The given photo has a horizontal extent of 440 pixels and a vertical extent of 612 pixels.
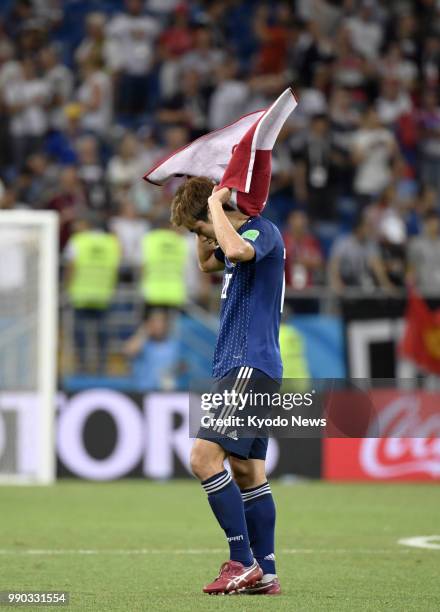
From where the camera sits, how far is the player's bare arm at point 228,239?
5.94 meters

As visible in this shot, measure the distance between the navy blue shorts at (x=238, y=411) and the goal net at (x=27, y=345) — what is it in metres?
7.22

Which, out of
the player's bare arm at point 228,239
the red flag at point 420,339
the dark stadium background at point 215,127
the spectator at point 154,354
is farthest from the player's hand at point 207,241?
the red flag at point 420,339

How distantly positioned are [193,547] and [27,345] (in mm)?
5306

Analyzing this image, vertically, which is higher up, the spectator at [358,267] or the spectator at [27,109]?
the spectator at [27,109]

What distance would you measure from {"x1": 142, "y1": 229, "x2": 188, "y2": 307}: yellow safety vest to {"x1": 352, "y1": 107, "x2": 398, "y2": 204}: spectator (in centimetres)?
404

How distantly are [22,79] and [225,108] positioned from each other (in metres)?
2.70

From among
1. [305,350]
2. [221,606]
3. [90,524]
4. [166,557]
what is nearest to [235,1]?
[305,350]

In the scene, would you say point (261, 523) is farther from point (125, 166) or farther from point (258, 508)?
point (125, 166)

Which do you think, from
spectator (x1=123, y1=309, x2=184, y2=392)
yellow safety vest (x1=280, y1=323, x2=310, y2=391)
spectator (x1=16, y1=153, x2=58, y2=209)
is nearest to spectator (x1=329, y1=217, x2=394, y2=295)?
yellow safety vest (x1=280, y1=323, x2=310, y2=391)

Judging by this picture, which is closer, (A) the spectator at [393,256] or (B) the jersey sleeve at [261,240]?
(B) the jersey sleeve at [261,240]

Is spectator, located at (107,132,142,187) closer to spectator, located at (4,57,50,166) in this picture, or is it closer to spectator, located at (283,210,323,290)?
→ spectator, located at (4,57,50,166)

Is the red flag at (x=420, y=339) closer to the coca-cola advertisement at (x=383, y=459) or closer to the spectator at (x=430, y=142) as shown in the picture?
the coca-cola advertisement at (x=383, y=459)

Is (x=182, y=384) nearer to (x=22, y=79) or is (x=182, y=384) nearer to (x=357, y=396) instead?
(x=22, y=79)

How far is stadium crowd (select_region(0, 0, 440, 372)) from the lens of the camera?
16094 millimetres
